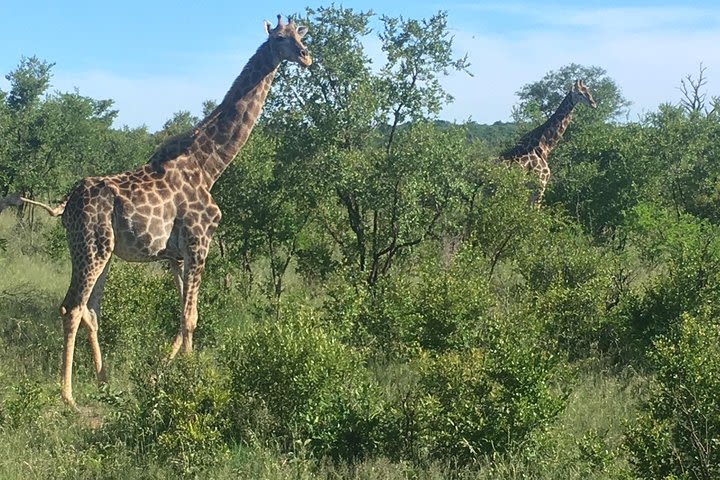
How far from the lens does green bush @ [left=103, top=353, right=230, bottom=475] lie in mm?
5527

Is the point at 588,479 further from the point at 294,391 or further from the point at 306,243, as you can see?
the point at 306,243

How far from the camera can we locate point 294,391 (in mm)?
5820

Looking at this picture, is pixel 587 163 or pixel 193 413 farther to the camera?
pixel 587 163

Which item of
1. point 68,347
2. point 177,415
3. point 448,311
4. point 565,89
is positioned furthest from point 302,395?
point 565,89

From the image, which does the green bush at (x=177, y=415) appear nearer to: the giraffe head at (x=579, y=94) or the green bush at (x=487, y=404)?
the green bush at (x=487, y=404)

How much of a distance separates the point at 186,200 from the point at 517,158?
7770 millimetres

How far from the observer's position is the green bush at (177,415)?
18.1ft

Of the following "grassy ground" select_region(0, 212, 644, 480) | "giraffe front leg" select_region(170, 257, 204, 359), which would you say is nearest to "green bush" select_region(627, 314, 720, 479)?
"grassy ground" select_region(0, 212, 644, 480)

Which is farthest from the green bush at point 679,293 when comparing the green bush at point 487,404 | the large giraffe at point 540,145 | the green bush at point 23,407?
the green bush at point 23,407

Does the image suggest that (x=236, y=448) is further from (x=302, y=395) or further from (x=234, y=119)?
(x=234, y=119)

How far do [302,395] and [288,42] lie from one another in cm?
425

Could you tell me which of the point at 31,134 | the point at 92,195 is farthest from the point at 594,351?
the point at 31,134

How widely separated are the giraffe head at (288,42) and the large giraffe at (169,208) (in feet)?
0.04

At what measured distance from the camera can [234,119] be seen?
8.66 m
